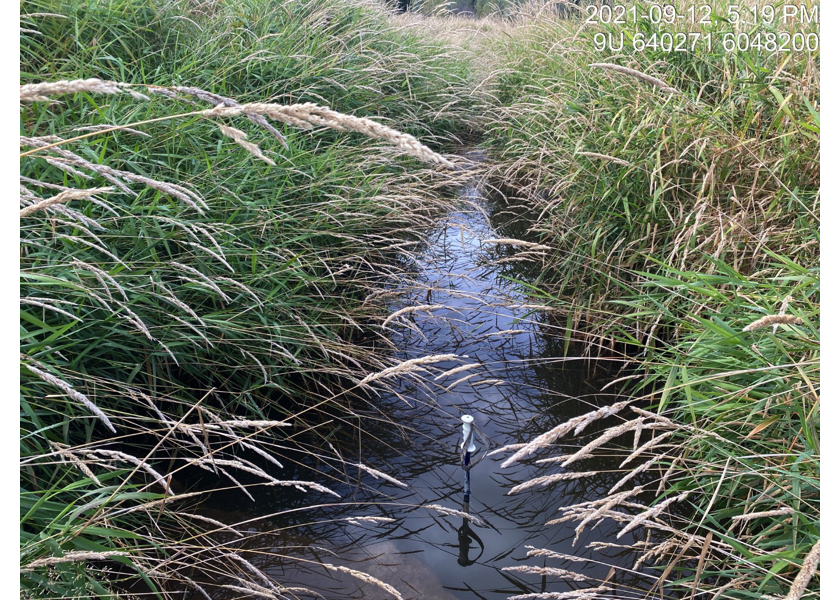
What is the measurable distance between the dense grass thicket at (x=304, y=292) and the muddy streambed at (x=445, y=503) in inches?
3.7

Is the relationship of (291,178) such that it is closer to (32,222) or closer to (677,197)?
(32,222)

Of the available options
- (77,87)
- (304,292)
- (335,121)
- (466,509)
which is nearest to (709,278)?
(466,509)

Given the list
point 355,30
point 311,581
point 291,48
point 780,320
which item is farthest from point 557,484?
point 355,30

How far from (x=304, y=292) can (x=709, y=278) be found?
1810 millimetres

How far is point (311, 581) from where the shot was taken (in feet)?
6.20

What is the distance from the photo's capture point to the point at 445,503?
2.19 m

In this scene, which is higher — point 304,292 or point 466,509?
point 304,292

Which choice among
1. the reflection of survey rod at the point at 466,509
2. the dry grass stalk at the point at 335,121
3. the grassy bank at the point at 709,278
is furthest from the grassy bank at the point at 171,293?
the grassy bank at the point at 709,278

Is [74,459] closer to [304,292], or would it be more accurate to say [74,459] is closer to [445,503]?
[445,503]

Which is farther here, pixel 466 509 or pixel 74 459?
pixel 466 509

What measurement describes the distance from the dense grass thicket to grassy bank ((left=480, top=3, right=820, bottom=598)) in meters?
0.02

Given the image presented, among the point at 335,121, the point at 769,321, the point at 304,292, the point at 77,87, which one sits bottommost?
the point at 304,292

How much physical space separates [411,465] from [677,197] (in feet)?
6.02

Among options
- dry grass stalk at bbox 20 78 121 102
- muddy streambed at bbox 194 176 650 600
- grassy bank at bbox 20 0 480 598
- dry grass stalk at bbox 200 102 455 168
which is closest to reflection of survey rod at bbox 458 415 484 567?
muddy streambed at bbox 194 176 650 600
